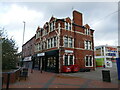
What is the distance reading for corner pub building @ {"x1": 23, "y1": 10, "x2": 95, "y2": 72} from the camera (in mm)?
18516

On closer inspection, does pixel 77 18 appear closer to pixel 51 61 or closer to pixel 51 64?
pixel 51 61

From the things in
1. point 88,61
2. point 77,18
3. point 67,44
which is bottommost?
point 88,61

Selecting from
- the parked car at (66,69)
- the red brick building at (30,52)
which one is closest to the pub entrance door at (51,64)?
the parked car at (66,69)

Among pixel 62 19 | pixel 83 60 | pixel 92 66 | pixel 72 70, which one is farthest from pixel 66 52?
pixel 92 66

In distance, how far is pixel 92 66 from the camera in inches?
889

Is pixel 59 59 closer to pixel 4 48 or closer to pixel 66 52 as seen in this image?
pixel 66 52

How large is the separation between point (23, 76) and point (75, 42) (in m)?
12.5

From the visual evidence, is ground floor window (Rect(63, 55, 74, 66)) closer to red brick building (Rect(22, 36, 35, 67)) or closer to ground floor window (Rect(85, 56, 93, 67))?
ground floor window (Rect(85, 56, 93, 67))

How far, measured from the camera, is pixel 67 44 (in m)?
19.5

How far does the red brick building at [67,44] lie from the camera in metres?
18.5

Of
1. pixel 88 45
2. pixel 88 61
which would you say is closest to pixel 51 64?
pixel 88 61

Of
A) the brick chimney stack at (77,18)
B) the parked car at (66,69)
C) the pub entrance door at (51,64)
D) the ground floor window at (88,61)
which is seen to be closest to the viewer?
the parked car at (66,69)

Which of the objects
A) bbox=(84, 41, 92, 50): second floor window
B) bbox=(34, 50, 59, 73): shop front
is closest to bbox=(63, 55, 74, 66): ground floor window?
bbox=(34, 50, 59, 73): shop front

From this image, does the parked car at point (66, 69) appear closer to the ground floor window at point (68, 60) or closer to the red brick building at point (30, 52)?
the ground floor window at point (68, 60)
